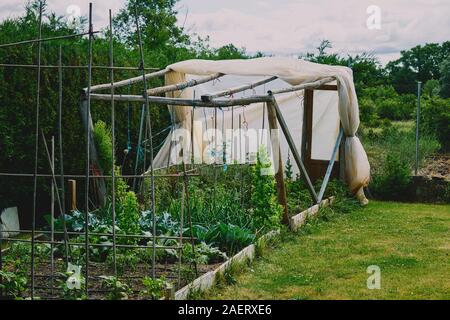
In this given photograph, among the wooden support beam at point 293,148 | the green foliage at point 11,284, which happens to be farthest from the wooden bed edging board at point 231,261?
the green foliage at point 11,284

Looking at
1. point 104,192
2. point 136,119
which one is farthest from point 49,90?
point 136,119

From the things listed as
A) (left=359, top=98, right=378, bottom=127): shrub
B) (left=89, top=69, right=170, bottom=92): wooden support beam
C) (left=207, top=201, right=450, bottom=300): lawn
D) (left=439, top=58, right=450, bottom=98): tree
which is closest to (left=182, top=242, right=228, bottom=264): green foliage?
(left=207, top=201, right=450, bottom=300): lawn

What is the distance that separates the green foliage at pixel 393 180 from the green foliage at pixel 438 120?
219cm

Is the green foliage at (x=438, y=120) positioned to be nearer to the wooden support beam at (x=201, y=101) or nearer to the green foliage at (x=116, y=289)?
the wooden support beam at (x=201, y=101)

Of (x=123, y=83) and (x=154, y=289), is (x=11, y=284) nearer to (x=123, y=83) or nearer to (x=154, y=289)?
(x=154, y=289)

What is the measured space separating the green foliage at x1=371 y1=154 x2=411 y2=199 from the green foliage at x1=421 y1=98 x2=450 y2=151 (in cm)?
219

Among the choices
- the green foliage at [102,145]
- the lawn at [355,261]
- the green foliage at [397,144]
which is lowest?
the lawn at [355,261]

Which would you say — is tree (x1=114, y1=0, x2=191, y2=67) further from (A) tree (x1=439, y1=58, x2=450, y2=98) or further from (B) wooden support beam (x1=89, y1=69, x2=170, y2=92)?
(B) wooden support beam (x1=89, y1=69, x2=170, y2=92)

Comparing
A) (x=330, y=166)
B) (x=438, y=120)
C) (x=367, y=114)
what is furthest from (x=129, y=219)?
(x=367, y=114)

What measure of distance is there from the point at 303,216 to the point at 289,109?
3.51 meters

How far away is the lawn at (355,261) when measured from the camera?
6.59 m

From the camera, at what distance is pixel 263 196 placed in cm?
834

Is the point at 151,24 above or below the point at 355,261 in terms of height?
above

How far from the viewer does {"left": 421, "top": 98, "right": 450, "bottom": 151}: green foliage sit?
14273 millimetres
